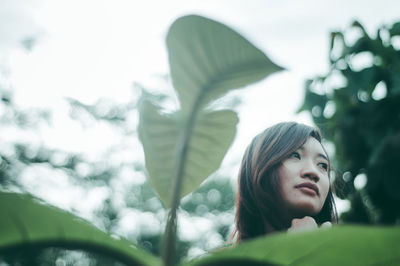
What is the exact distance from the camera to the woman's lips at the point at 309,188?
759 mm

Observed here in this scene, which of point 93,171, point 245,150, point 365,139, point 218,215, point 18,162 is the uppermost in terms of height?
point 245,150

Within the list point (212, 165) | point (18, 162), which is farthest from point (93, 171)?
point (212, 165)

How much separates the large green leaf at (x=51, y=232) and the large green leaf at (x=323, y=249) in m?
0.03

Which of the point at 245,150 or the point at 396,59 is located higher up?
the point at 396,59

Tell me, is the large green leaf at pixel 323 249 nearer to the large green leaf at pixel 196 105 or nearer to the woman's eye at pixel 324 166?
the large green leaf at pixel 196 105

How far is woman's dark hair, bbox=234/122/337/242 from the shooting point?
79 centimetres

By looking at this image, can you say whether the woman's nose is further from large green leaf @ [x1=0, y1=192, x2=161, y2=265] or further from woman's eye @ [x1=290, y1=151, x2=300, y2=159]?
large green leaf @ [x1=0, y1=192, x2=161, y2=265]

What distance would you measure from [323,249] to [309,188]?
66cm

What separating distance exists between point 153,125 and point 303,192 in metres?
0.62

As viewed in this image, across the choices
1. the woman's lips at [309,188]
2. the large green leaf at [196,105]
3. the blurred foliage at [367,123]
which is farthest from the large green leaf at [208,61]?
the blurred foliage at [367,123]

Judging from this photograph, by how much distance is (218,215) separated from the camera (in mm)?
9062

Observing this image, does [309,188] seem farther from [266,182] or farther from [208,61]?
[208,61]

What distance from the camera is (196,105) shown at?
18 centimetres

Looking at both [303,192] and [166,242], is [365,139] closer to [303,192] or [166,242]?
[303,192]
